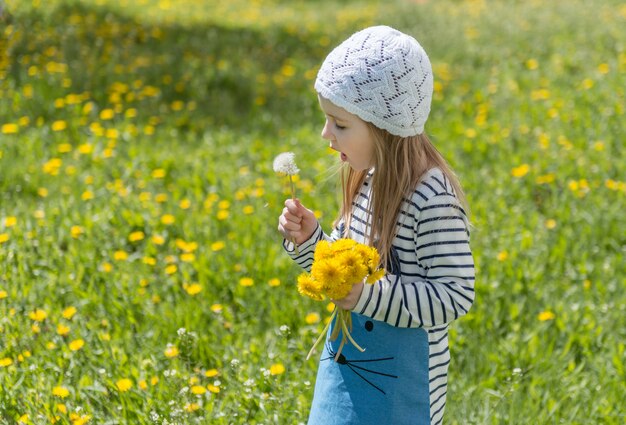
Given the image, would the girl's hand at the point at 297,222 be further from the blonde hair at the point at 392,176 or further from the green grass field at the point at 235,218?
the green grass field at the point at 235,218

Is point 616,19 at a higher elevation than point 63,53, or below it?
higher

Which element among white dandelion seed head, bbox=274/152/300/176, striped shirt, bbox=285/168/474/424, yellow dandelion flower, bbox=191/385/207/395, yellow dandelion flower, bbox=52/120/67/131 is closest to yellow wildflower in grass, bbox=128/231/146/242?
yellow dandelion flower, bbox=191/385/207/395

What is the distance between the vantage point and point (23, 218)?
373 centimetres

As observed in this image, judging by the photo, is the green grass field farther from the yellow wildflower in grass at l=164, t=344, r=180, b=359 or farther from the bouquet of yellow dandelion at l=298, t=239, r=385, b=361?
the bouquet of yellow dandelion at l=298, t=239, r=385, b=361

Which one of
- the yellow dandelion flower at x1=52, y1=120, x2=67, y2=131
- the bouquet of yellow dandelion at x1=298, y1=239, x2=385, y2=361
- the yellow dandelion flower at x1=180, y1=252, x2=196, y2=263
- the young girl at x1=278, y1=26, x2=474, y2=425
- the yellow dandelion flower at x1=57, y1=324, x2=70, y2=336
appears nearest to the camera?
the bouquet of yellow dandelion at x1=298, y1=239, x2=385, y2=361

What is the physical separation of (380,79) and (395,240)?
0.37 meters

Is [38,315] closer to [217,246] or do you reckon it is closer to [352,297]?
[217,246]

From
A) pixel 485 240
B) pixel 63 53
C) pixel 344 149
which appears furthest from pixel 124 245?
pixel 63 53

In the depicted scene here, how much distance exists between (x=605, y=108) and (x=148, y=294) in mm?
3272

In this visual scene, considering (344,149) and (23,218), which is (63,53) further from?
(344,149)

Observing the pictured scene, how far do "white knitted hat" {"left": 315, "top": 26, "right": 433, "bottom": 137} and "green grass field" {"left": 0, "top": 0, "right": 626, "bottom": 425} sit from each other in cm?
74

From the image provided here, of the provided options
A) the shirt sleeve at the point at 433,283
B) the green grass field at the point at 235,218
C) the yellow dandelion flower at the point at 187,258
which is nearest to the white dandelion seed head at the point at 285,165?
the shirt sleeve at the point at 433,283

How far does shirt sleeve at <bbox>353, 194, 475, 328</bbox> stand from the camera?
1700 millimetres

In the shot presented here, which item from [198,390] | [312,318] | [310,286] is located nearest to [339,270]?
[310,286]
